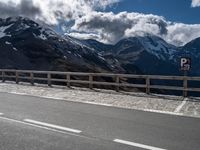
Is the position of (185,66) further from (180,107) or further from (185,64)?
(180,107)

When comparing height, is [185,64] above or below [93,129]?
above

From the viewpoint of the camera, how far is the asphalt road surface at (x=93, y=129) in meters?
7.70

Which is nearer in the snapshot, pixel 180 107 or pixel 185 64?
pixel 180 107

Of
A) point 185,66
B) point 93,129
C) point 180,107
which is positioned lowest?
point 93,129

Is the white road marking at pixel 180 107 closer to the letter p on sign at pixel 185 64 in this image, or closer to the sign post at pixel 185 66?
the sign post at pixel 185 66

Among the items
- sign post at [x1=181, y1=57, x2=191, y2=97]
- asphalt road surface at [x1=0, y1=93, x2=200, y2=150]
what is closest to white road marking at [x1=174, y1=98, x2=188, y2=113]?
sign post at [x1=181, y1=57, x2=191, y2=97]

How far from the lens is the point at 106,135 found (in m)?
8.55

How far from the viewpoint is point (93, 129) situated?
9.22 m

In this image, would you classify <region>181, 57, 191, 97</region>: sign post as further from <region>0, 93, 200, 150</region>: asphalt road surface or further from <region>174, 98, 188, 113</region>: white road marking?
<region>0, 93, 200, 150</region>: asphalt road surface

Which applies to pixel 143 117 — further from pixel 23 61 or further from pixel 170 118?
pixel 23 61

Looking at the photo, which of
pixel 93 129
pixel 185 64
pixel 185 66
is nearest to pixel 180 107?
pixel 185 66

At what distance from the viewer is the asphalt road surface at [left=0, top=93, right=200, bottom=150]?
25.3 ft

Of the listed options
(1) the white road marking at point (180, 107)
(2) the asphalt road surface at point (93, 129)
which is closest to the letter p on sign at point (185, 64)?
(1) the white road marking at point (180, 107)

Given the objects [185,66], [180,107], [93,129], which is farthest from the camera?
[185,66]
